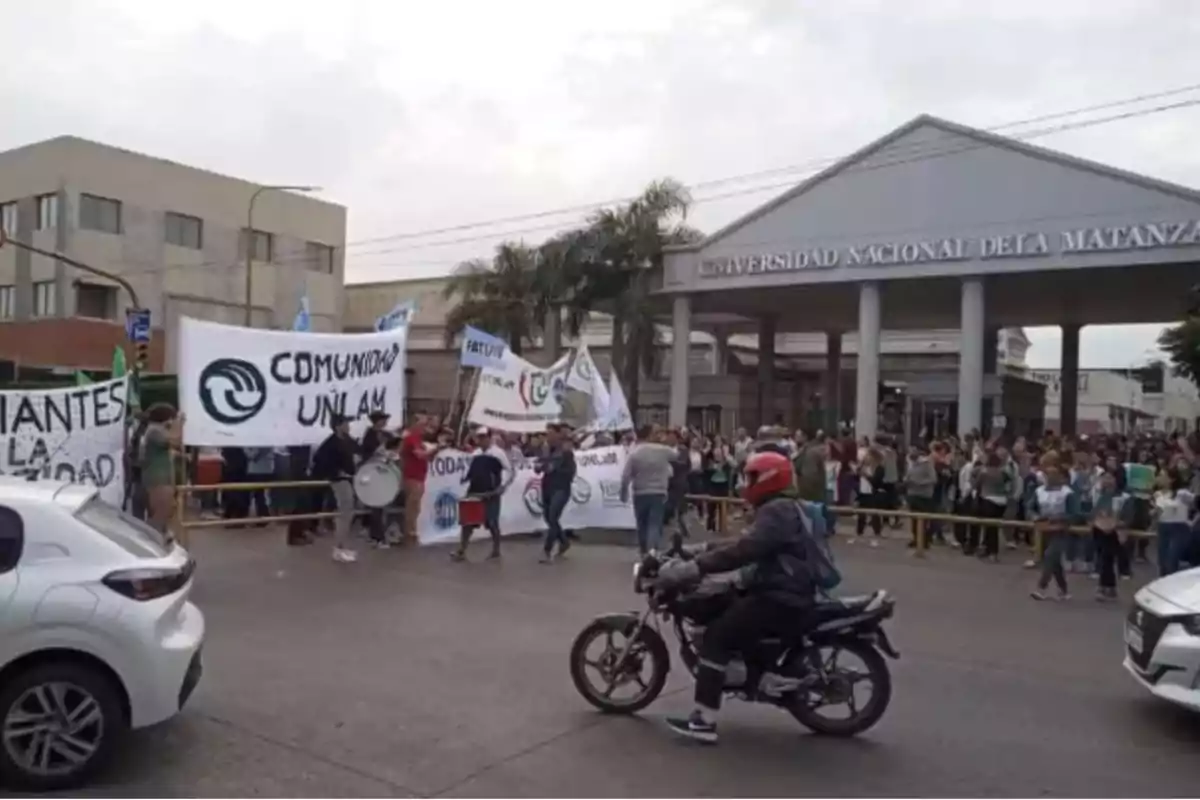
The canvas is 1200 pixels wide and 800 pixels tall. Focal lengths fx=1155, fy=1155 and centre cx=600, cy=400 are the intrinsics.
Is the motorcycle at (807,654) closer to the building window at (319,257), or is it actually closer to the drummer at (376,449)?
the drummer at (376,449)

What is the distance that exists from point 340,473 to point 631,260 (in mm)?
22502

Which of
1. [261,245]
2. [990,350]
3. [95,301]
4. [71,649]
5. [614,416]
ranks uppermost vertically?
[261,245]

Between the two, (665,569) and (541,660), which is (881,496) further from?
(665,569)

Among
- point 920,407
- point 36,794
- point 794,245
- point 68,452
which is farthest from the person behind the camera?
point 920,407

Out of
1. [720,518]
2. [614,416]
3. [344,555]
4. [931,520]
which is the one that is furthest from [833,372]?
[344,555]

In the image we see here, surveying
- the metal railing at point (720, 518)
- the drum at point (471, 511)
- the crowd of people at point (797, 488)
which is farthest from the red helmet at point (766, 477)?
the drum at point (471, 511)

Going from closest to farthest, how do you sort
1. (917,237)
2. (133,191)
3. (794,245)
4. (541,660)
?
(541,660) < (917,237) < (794,245) < (133,191)

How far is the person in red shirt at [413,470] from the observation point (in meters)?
15.1

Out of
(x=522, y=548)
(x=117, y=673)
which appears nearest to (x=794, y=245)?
(x=522, y=548)

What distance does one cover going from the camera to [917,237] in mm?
27453

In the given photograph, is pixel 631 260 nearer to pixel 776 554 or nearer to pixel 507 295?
pixel 507 295

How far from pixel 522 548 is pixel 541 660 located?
716 cm

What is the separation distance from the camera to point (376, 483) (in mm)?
14047

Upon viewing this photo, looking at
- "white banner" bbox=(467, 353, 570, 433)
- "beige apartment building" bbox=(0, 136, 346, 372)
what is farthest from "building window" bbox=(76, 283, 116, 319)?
"white banner" bbox=(467, 353, 570, 433)
